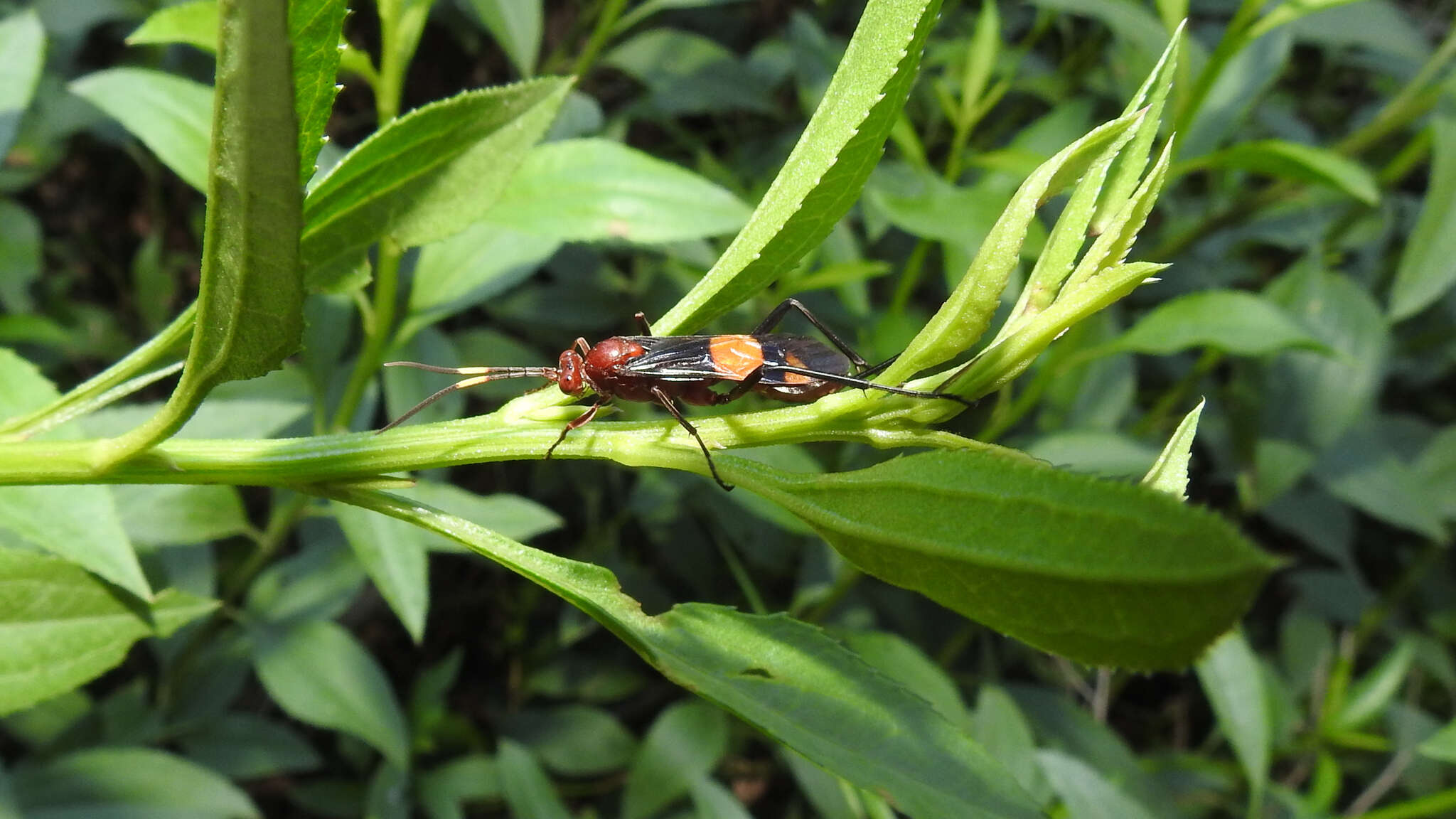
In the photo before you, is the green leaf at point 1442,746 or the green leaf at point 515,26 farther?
the green leaf at point 515,26

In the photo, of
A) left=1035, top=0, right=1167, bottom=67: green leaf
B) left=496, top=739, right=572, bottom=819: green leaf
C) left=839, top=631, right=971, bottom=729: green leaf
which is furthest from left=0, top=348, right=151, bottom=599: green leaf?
left=1035, top=0, right=1167, bottom=67: green leaf

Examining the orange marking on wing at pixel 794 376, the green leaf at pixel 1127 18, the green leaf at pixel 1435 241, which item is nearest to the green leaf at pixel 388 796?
the orange marking on wing at pixel 794 376

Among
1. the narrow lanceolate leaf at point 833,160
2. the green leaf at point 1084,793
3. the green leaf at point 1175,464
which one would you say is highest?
the narrow lanceolate leaf at point 833,160

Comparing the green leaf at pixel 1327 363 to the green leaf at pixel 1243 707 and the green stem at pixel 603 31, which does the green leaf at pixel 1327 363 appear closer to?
the green leaf at pixel 1243 707

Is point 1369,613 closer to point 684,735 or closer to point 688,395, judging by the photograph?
point 684,735

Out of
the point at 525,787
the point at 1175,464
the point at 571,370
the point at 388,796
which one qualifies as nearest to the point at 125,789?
the point at 388,796
